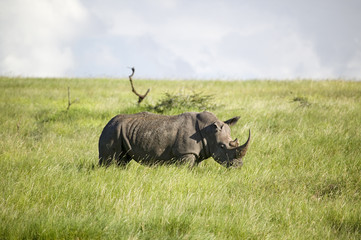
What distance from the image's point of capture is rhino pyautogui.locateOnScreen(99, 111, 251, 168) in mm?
5801

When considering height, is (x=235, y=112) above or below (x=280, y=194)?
above

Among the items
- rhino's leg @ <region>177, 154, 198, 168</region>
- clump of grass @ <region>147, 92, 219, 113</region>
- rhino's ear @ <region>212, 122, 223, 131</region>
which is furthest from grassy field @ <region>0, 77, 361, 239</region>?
clump of grass @ <region>147, 92, 219, 113</region>

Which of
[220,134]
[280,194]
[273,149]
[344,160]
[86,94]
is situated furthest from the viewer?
[86,94]

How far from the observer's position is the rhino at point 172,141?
5.80m

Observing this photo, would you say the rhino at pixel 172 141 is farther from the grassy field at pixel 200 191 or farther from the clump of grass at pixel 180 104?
the clump of grass at pixel 180 104

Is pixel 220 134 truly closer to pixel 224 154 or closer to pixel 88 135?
pixel 224 154

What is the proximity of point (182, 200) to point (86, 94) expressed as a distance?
13.6 metres

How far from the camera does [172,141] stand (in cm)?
582

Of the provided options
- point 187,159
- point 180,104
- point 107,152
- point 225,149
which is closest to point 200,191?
point 187,159

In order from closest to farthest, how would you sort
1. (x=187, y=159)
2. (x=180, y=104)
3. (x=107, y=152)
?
(x=187, y=159)
(x=107, y=152)
(x=180, y=104)

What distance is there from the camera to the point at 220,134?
5.84 m

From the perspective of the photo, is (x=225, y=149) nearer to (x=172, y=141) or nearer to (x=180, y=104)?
(x=172, y=141)

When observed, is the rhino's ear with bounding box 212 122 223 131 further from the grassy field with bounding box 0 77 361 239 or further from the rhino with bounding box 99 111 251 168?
the grassy field with bounding box 0 77 361 239

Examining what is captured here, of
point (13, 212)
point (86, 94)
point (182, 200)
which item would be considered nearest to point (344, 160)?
point (182, 200)
